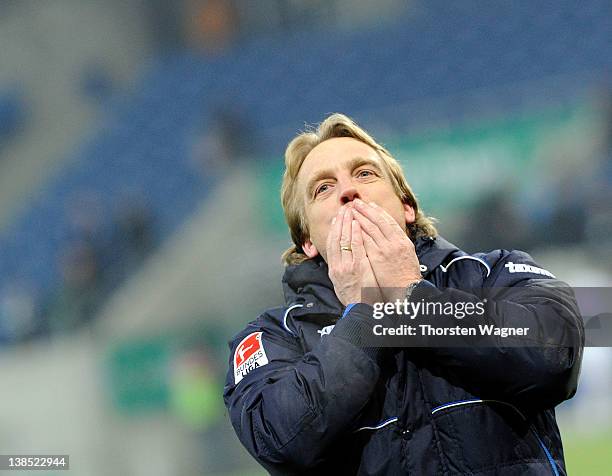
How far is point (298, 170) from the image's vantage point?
7.30 ft

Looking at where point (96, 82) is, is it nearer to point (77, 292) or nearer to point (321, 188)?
point (77, 292)

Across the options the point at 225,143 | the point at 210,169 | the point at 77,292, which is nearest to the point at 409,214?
the point at 77,292

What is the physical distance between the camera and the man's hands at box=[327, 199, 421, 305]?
176 centimetres

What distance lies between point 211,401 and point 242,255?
248 centimetres

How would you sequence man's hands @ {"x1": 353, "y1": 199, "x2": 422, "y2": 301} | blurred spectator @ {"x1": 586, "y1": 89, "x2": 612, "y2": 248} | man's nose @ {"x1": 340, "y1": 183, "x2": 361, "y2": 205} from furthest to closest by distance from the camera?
blurred spectator @ {"x1": 586, "y1": 89, "x2": 612, "y2": 248}
man's nose @ {"x1": 340, "y1": 183, "x2": 361, "y2": 205}
man's hands @ {"x1": 353, "y1": 199, "x2": 422, "y2": 301}

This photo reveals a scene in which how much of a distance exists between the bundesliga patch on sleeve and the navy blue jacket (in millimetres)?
24

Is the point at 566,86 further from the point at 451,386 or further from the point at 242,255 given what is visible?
the point at 451,386

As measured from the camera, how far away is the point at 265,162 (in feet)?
32.7

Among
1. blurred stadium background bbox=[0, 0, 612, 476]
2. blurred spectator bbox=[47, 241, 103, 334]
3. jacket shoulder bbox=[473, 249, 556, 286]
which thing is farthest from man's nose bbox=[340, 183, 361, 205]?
blurred spectator bbox=[47, 241, 103, 334]

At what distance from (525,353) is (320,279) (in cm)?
48

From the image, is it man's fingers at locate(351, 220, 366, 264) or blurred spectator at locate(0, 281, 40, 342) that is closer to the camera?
man's fingers at locate(351, 220, 366, 264)

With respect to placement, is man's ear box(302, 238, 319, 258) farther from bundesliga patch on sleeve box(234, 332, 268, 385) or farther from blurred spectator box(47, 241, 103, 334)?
blurred spectator box(47, 241, 103, 334)

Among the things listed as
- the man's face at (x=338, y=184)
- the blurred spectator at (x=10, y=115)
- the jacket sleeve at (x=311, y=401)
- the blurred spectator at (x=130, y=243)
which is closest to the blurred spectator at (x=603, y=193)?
the blurred spectator at (x=130, y=243)

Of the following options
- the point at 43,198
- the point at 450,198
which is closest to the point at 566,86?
the point at 450,198
